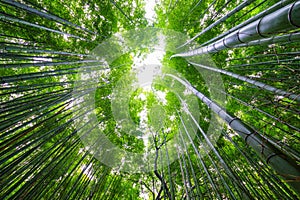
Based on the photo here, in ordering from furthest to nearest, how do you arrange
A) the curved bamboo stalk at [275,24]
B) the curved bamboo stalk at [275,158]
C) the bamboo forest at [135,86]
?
1. the bamboo forest at [135,86]
2. the curved bamboo stalk at [275,158]
3. the curved bamboo stalk at [275,24]

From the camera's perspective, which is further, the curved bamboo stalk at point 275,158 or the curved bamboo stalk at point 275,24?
the curved bamboo stalk at point 275,158

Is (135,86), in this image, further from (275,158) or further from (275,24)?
(275,24)

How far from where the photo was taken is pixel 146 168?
3885 millimetres

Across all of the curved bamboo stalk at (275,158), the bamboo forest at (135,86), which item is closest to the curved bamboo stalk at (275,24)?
the curved bamboo stalk at (275,158)

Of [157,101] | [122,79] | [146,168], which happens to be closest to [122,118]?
[122,79]

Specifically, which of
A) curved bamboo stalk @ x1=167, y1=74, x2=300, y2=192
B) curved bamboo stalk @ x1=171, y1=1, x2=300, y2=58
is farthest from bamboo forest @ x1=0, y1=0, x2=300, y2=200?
curved bamboo stalk @ x1=171, y1=1, x2=300, y2=58

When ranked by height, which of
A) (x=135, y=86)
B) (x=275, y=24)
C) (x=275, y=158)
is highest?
(x=275, y=24)

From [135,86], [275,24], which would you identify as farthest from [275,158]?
[135,86]

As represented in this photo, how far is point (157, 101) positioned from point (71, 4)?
12.1ft

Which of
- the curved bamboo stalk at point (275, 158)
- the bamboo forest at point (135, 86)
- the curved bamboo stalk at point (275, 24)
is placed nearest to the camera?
the curved bamboo stalk at point (275, 24)

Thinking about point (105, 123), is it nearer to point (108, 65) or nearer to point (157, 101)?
point (108, 65)

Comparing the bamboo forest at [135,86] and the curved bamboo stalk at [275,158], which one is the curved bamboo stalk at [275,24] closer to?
the curved bamboo stalk at [275,158]

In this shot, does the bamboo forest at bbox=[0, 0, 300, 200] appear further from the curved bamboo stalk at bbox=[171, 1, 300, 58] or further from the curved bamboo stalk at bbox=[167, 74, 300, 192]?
the curved bamboo stalk at bbox=[171, 1, 300, 58]

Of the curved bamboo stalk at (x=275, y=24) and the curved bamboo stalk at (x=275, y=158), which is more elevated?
the curved bamboo stalk at (x=275, y=24)
